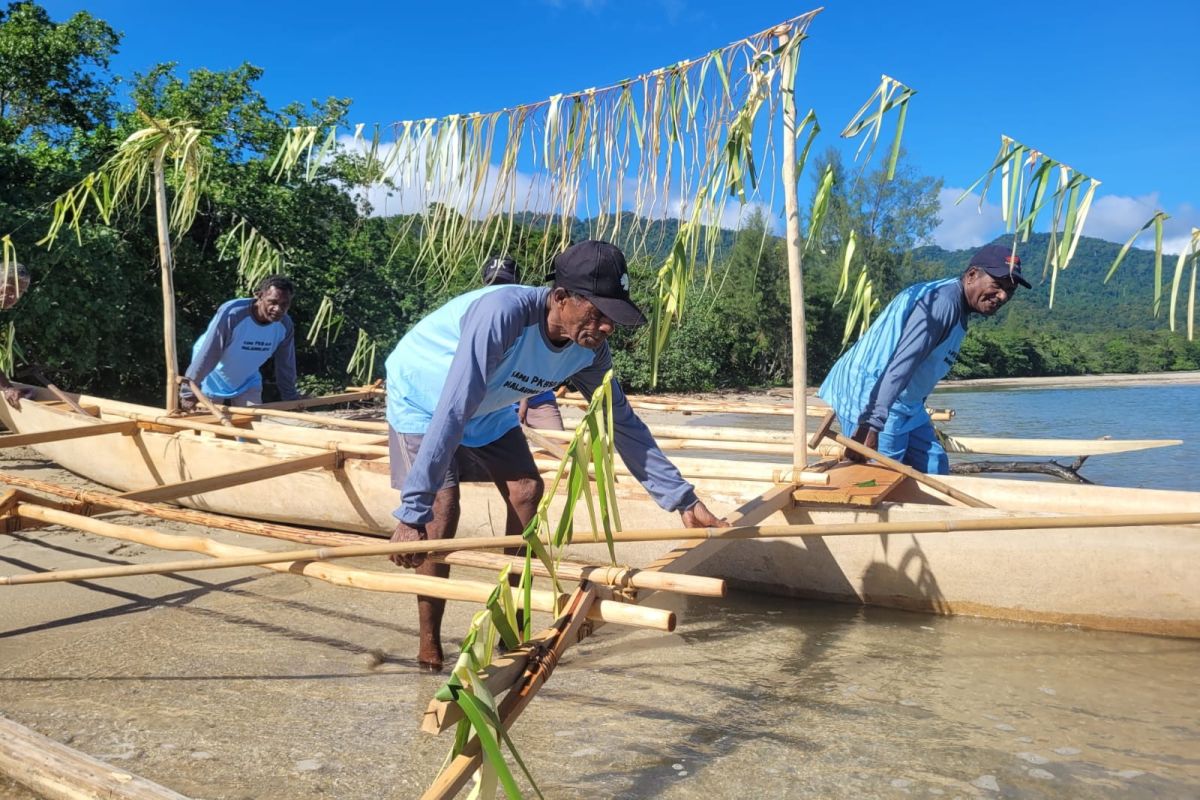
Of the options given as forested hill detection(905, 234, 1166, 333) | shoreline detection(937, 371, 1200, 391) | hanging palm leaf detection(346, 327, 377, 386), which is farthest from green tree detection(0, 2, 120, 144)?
forested hill detection(905, 234, 1166, 333)

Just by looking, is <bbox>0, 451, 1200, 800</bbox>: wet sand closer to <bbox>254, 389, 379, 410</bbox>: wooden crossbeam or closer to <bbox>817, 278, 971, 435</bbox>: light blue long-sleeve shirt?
<bbox>817, 278, 971, 435</bbox>: light blue long-sleeve shirt

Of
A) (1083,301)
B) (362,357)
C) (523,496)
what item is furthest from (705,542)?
(1083,301)

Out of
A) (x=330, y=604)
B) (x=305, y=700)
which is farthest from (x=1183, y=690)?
(x=330, y=604)

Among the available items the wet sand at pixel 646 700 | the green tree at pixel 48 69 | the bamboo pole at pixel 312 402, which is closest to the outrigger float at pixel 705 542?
the wet sand at pixel 646 700

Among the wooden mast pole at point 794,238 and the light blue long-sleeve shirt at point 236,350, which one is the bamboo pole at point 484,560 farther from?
the light blue long-sleeve shirt at point 236,350

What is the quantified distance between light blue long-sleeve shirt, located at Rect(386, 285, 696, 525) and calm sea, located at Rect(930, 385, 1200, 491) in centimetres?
473

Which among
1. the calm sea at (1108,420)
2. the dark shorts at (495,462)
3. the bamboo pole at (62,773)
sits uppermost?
the dark shorts at (495,462)

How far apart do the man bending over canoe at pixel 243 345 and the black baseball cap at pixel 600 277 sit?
401 cm

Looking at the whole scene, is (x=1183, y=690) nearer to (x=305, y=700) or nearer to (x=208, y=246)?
(x=305, y=700)

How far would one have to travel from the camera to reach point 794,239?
11.1 ft

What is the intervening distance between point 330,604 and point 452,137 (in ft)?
6.63

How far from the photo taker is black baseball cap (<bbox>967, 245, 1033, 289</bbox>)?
3.52 m

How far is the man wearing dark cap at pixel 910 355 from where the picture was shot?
3633 mm

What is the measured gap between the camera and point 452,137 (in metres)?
3.50
